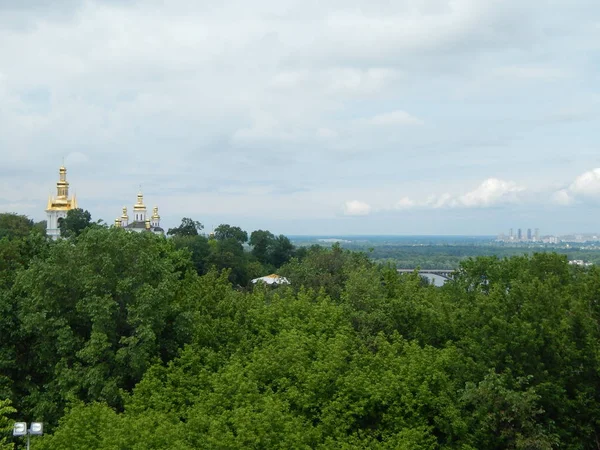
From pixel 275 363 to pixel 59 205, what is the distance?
84975 millimetres

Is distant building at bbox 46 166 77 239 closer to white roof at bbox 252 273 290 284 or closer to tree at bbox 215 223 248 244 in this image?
tree at bbox 215 223 248 244

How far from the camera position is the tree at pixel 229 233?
Result: 97.4m

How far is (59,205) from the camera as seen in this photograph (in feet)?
324

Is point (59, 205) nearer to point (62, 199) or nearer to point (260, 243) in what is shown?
point (62, 199)

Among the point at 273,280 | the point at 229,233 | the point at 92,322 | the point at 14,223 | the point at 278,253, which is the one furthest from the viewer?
the point at 229,233

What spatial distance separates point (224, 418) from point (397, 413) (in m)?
5.10

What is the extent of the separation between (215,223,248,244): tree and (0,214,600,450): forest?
224 feet

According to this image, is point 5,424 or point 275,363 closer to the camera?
point 5,424

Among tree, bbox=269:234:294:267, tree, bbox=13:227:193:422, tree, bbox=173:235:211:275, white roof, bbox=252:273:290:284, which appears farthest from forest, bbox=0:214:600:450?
tree, bbox=269:234:294:267

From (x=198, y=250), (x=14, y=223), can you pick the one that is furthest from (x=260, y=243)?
(x=14, y=223)

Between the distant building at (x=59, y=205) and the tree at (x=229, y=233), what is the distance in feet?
70.4

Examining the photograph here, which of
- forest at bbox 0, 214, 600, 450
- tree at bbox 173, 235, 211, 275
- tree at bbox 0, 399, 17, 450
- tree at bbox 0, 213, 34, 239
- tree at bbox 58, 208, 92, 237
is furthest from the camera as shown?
tree at bbox 58, 208, 92, 237

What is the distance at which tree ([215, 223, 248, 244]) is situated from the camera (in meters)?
97.4

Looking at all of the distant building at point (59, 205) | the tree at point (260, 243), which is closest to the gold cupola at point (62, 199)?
the distant building at point (59, 205)
